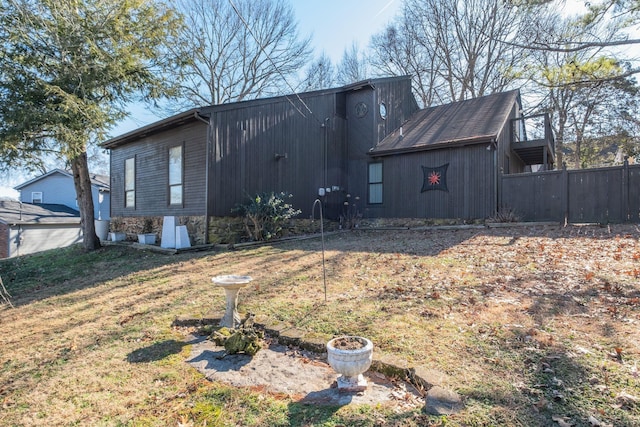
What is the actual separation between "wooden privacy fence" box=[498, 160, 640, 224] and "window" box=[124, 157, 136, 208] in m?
12.3

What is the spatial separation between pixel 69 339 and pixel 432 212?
10.3 meters

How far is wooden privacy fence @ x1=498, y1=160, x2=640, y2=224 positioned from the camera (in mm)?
9055

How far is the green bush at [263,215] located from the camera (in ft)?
31.6

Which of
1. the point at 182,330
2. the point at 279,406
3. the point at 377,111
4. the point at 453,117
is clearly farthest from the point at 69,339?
the point at 453,117

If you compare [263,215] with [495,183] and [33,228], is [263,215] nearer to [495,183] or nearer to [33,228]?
[495,183]

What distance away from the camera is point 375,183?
1311 centimetres

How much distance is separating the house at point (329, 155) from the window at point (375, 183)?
0.12 feet

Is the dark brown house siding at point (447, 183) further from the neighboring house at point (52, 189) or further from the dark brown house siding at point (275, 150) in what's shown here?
the neighboring house at point (52, 189)

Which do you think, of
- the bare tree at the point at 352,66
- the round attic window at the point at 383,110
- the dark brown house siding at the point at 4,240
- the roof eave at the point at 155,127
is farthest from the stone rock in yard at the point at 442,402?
the dark brown house siding at the point at 4,240

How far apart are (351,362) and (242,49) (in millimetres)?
21750

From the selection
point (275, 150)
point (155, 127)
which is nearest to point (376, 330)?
point (275, 150)

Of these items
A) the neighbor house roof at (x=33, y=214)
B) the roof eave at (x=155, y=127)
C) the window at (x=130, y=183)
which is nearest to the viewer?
the roof eave at (x=155, y=127)

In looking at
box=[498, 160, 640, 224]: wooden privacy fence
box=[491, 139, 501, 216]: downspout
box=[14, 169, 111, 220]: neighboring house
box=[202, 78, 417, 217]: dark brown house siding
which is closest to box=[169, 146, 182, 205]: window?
box=[202, 78, 417, 217]: dark brown house siding

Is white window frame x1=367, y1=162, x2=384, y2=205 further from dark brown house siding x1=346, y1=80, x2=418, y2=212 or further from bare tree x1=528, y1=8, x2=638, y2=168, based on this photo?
bare tree x1=528, y1=8, x2=638, y2=168
